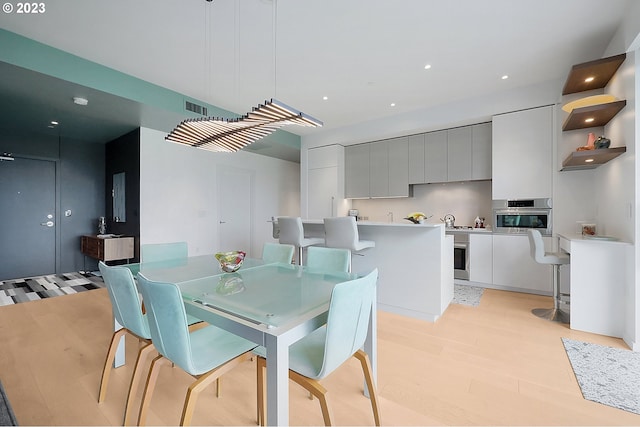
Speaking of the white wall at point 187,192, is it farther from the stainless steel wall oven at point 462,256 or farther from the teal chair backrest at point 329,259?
the stainless steel wall oven at point 462,256

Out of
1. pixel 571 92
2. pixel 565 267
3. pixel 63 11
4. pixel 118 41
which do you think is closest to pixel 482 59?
pixel 571 92

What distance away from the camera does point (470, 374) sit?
1916 mm

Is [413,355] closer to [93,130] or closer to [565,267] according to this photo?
[565,267]

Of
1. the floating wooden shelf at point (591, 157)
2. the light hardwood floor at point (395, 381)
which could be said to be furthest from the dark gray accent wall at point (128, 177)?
the floating wooden shelf at point (591, 157)

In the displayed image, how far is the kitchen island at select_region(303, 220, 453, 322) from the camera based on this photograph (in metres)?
2.77

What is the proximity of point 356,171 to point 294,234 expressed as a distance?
2.78 m

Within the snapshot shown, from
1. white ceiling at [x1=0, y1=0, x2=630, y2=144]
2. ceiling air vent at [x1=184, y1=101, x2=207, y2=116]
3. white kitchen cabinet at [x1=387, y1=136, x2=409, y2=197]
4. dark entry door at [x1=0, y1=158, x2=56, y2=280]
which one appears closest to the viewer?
white ceiling at [x1=0, y1=0, x2=630, y2=144]

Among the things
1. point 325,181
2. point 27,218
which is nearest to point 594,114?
point 325,181

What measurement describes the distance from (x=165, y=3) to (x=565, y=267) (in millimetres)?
5104

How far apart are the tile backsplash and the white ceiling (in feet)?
5.23

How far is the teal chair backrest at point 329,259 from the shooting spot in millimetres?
2125

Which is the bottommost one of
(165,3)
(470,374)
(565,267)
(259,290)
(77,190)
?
(470,374)

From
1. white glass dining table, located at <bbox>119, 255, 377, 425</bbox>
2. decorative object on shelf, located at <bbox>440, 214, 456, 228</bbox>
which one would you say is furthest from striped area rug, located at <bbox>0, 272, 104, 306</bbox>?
decorative object on shelf, located at <bbox>440, 214, 456, 228</bbox>

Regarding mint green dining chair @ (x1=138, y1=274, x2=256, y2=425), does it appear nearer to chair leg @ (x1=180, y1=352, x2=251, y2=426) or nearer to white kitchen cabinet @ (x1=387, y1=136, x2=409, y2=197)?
chair leg @ (x1=180, y1=352, x2=251, y2=426)
